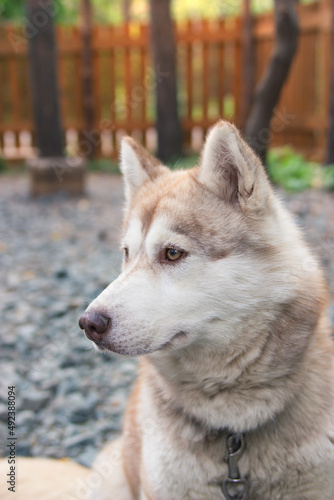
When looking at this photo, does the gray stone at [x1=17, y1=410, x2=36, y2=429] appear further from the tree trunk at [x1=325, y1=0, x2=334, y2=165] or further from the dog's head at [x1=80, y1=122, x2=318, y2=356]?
the tree trunk at [x1=325, y1=0, x2=334, y2=165]

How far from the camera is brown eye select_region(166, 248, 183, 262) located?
2.17 meters

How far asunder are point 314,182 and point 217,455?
7.19 m

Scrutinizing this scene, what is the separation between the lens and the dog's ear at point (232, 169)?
83.2 inches

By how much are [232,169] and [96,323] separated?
0.77 metres

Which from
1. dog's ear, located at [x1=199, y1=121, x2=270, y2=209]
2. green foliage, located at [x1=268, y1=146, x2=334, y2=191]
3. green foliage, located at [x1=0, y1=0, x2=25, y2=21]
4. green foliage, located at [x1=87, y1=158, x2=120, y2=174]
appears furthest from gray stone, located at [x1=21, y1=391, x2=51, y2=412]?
green foliage, located at [x1=0, y1=0, x2=25, y2=21]

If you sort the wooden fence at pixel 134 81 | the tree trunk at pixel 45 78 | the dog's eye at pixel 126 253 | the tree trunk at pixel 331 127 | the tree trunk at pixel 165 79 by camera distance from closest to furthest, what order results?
the dog's eye at pixel 126 253 < the tree trunk at pixel 45 78 < the tree trunk at pixel 331 127 < the tree trunk at pixel 165 79 < the wooden fence at pixel 134 81

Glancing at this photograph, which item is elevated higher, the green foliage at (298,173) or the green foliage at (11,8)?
the green foliage at (11,8)

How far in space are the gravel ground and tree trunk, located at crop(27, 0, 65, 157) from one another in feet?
3.04

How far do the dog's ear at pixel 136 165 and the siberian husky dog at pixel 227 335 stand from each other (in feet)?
1.34

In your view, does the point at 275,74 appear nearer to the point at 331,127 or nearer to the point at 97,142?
the point at 331,127

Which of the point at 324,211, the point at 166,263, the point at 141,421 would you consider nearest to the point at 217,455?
the point at 141,421

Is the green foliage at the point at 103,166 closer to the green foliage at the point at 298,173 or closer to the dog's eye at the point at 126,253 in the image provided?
the green foliage at the point at 298,173

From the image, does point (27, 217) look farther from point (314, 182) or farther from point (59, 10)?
point (59, 10)

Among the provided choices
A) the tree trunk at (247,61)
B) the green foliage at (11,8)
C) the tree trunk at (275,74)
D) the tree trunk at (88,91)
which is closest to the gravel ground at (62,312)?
the tree trunk at (275,74)
